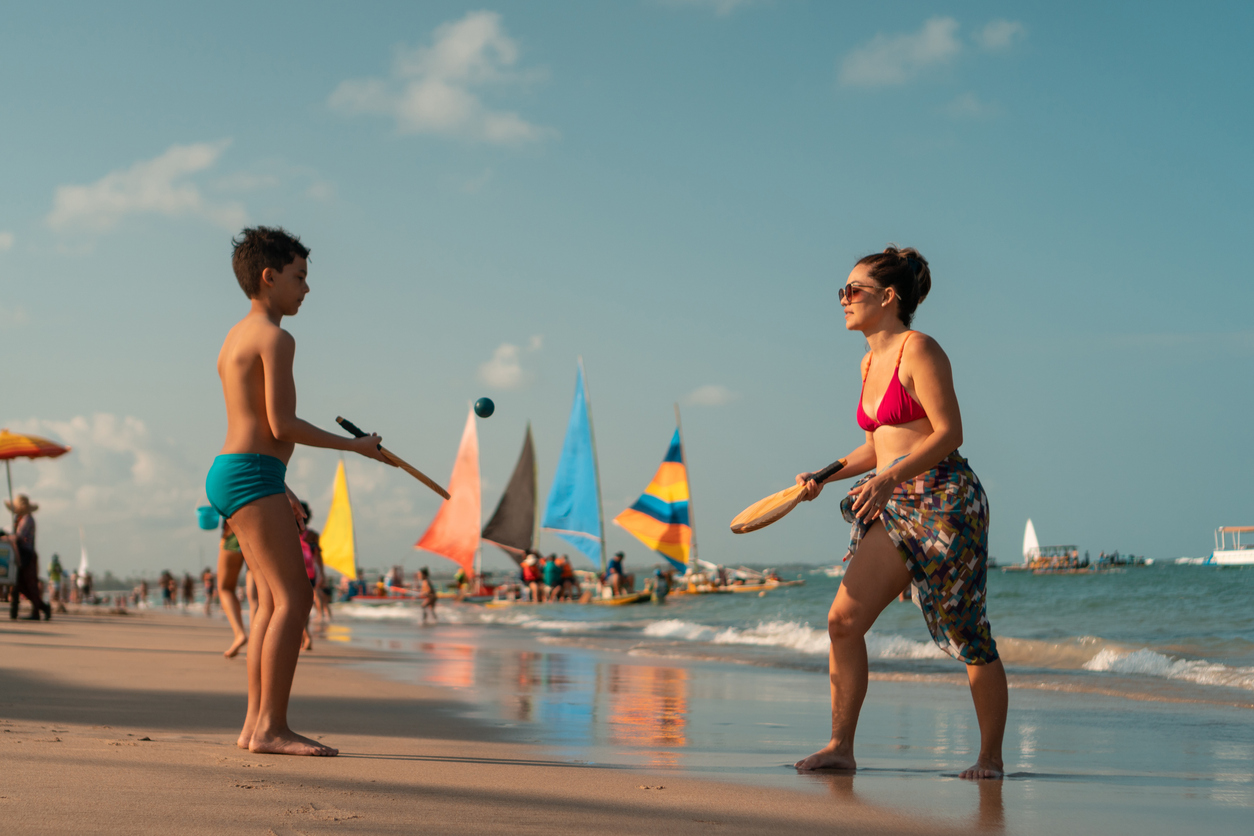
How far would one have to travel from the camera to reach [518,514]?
125ft

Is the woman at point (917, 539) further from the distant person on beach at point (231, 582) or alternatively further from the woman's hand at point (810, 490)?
the distant person on beach at point (231, 582)

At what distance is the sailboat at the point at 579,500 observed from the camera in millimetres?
35903

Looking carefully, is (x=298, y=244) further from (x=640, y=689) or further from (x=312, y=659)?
(x=312, y=659)

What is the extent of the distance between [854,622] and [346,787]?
1552 millimetres

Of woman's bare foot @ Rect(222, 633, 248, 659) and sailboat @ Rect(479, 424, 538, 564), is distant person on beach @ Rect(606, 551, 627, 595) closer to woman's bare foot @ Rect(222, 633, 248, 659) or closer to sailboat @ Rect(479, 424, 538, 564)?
sailboat @ Rect(479, 424, 538, 564)

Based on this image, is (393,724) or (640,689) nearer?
(393,724)

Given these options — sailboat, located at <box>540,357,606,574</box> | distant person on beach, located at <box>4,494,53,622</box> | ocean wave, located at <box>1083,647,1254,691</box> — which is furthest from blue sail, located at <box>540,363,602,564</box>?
ocean wave, located at <box>1083,647,1254,691</box>

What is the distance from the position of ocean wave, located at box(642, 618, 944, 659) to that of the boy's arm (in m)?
7.35

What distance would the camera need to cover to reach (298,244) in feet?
11.5

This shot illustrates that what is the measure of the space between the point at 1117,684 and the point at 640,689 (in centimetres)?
365

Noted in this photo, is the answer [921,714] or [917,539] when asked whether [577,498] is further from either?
[917,539]

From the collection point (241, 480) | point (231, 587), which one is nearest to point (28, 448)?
point (231, 587)

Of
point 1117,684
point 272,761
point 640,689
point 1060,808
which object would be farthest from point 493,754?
point 1117,684

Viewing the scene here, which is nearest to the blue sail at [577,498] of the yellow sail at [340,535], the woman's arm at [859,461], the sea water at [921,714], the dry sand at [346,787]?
the yellow sail at [340,535]
